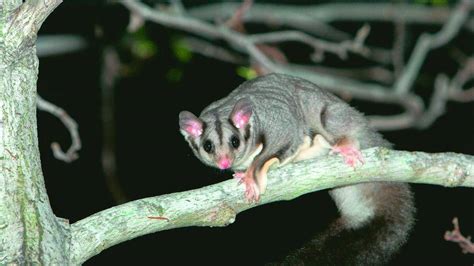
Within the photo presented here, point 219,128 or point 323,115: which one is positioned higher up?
point 219,128

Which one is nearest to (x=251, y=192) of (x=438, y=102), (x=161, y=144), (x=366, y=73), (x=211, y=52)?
(x=438, y=102)

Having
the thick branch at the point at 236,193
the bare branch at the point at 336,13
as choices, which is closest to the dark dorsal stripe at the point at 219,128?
the thick branch at the point at 236,193

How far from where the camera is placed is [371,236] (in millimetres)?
3678

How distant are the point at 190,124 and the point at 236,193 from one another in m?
0.93

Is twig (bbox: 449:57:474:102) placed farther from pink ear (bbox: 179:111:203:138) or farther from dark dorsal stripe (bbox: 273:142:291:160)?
pink ear (bbox: 179:111:203:138)

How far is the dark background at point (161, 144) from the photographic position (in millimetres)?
6504

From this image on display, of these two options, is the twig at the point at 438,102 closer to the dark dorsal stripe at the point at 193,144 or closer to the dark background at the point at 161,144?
the dark background at the point at 161,144

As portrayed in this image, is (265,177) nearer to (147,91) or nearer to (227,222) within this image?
(227,222)

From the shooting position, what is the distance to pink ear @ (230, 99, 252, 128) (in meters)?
3.81

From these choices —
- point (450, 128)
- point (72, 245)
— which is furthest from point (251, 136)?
point (450, 128)

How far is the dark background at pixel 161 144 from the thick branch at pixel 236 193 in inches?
109

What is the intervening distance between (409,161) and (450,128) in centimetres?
621

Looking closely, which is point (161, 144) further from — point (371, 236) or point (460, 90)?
point (371, 236)

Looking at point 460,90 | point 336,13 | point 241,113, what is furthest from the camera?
point 336,13
